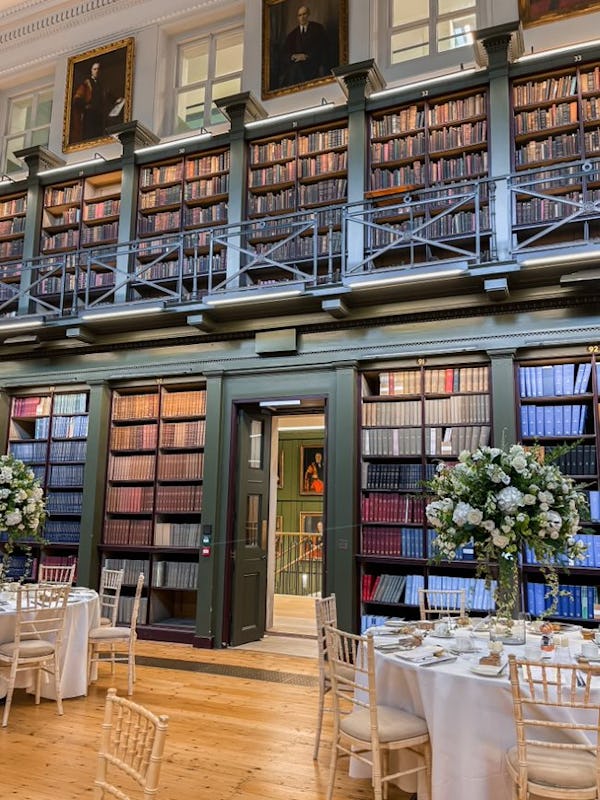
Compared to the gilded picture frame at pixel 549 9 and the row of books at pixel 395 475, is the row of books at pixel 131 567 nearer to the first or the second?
the row of books at pixel 395 475

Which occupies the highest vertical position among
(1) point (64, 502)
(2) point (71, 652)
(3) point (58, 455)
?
(3) point (58, 455)

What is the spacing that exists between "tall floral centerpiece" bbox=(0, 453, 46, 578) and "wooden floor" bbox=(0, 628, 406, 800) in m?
1.33

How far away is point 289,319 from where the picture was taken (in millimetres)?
6480

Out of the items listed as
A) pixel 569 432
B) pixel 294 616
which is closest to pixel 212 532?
pixel 294 616

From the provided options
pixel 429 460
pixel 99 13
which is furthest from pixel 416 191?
pixel 99 13

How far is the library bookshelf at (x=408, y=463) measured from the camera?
18.7ft

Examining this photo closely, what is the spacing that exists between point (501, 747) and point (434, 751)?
30 cm

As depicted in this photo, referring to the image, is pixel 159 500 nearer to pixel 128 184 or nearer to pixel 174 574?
pixel 174 574

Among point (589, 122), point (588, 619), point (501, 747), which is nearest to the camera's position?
point (501, 747)

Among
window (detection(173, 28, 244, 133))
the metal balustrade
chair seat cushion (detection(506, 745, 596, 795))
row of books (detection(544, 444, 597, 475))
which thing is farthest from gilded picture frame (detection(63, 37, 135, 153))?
chair seat cushion (detection(506, 745, 596, 795))

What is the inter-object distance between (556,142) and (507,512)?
12.6 feet

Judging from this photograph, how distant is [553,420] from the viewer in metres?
5.48

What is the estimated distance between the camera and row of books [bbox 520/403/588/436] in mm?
5406

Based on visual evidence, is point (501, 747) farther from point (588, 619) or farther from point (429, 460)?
point (429, 460)
